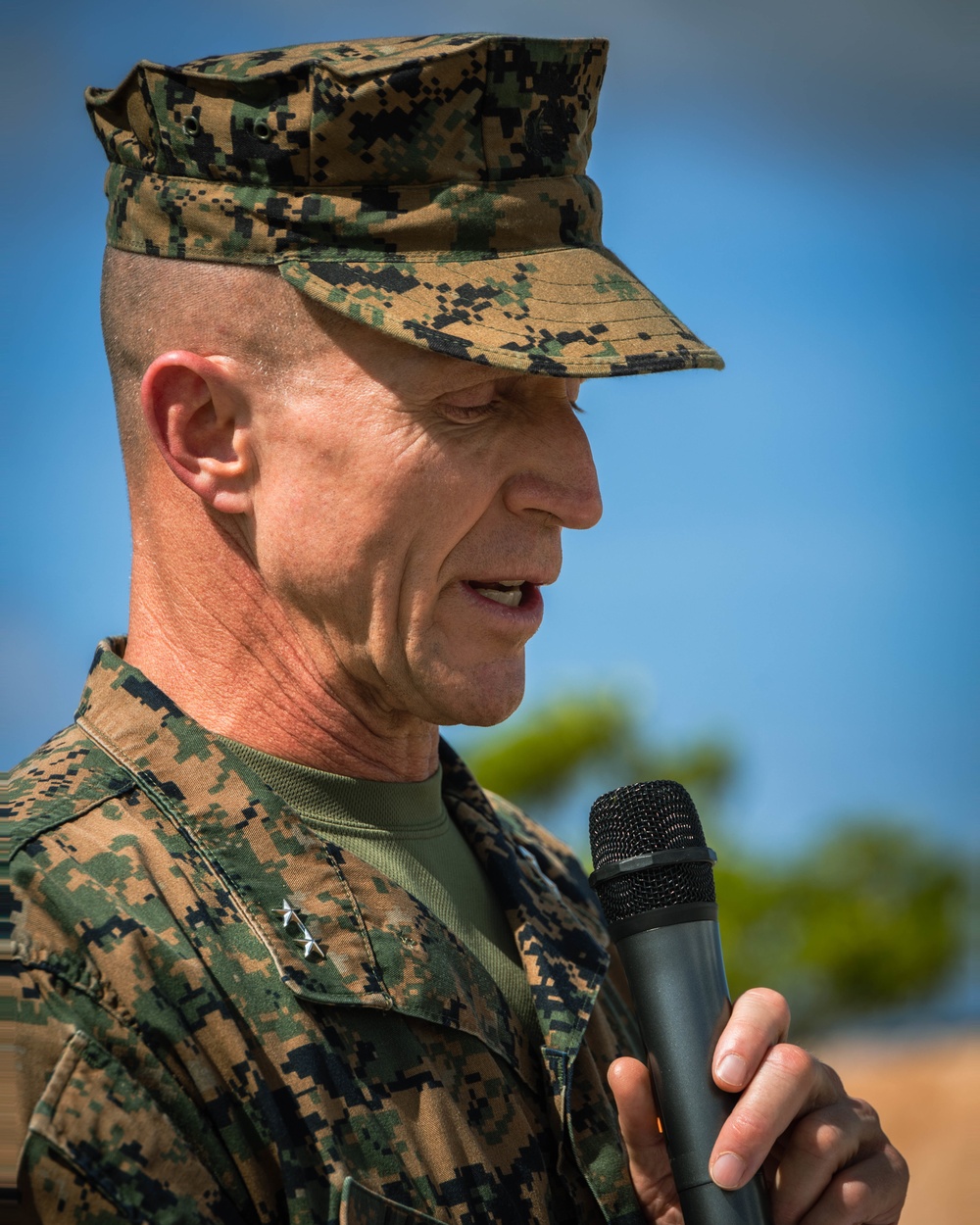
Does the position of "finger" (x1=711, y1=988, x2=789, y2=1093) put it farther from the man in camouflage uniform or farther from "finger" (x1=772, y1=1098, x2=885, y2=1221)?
"finger" (x1=772, y1=1098, x2=885, y2=1221)

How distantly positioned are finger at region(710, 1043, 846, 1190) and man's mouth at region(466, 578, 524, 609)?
0.85 meters

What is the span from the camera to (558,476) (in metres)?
2.31

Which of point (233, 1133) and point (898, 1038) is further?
point (898, 1038)

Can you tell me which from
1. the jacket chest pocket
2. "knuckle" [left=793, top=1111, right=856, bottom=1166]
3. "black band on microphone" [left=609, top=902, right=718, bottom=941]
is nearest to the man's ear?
"black band on microphone" [left=609, top=902, right=718, bottom=941]

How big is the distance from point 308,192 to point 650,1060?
56.5 inches

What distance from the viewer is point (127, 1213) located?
1.70 metres

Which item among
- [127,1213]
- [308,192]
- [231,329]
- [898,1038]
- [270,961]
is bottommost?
[898,1038]

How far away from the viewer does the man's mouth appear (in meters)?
2.36

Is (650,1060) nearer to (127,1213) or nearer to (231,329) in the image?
(127,1213)

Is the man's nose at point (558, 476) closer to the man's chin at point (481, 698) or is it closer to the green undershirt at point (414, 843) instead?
the man's chin at point (481, 698)

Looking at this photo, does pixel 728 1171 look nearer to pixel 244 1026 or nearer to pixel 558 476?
pixel 244 1026

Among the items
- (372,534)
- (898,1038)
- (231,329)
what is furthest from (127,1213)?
(898,1038)

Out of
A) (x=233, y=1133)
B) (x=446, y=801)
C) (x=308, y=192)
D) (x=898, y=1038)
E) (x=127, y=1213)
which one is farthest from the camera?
(x=898, y=1038)

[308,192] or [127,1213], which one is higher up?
[308,192]
